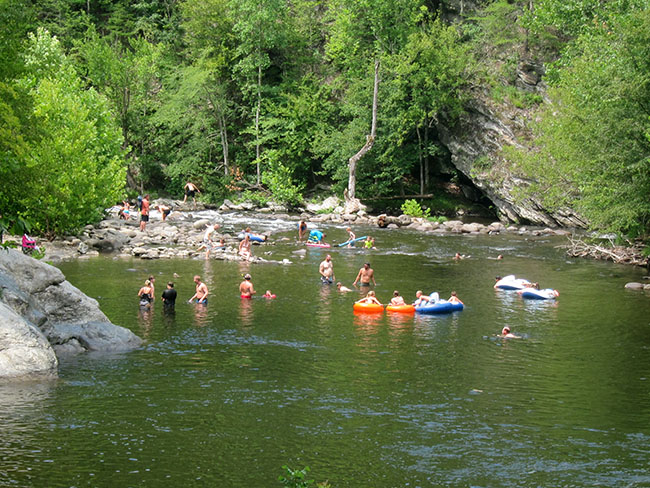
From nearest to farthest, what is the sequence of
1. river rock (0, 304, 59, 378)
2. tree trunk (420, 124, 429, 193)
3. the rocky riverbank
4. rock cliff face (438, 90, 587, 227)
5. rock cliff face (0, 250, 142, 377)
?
river rock (0, 304, 59, 378) < rock cliff face (0, 250, 142, 377) < the rocky riverbank < rock cliff face (438, 90, 587, 227) < tree trunk (420, 124, 429, 193)

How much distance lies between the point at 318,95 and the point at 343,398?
47877 mm

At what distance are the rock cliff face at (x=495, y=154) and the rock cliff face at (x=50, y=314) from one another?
110 feet

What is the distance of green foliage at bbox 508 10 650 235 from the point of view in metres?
31.8

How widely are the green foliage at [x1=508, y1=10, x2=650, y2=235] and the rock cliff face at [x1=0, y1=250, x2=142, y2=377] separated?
22882 mm

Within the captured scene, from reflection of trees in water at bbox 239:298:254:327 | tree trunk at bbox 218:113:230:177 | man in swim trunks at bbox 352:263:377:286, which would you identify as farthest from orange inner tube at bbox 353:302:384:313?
tree trunk at bbox 218:113:230:177

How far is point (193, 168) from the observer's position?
6231 centimetres

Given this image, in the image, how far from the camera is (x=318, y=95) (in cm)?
6203

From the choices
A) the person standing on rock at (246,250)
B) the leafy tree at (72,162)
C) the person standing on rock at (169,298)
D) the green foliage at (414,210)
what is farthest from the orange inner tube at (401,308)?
the green foliage at (414,210)

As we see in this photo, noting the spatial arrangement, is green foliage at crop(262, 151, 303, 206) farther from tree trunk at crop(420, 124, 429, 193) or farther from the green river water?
the green river water

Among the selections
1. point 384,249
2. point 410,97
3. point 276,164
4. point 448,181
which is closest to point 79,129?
point 384,249

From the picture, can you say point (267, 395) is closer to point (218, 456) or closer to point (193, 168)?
point (218, 456)

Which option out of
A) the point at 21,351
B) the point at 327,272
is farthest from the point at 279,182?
the point at 21,351

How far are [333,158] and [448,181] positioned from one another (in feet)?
33.0

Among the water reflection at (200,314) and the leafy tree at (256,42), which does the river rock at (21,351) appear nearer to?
the water reflection at (200,314)
